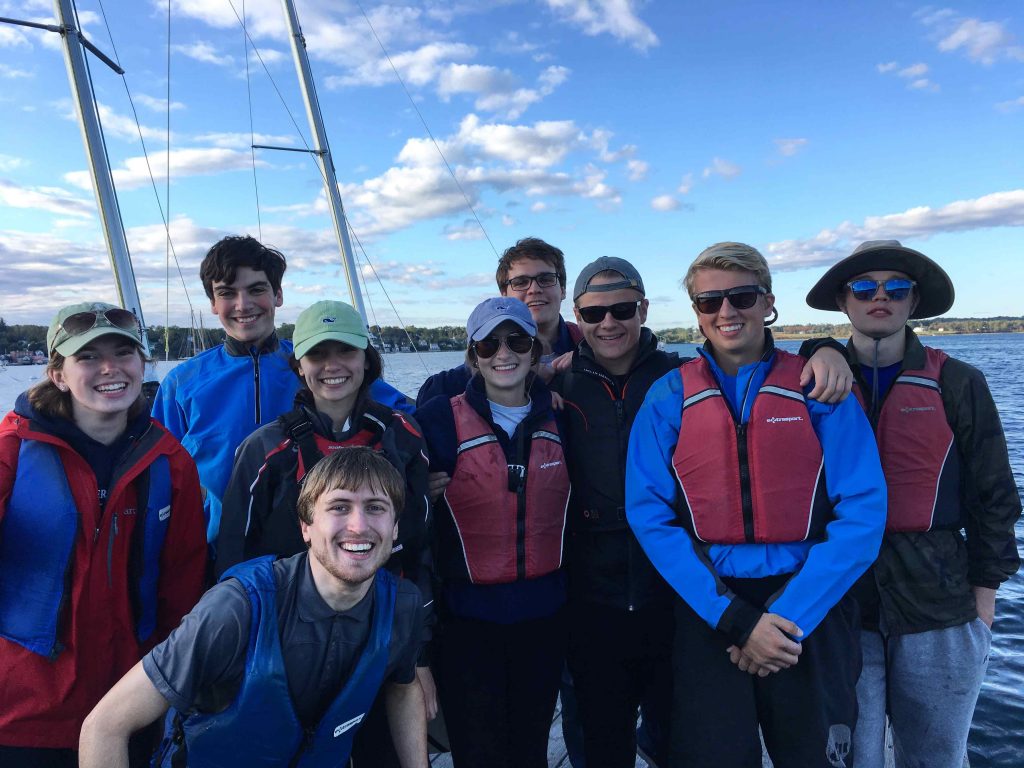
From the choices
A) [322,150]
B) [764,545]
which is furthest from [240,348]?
[322,150]

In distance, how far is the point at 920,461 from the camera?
8.84 ft

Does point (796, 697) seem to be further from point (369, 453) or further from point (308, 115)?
point (308, 115)

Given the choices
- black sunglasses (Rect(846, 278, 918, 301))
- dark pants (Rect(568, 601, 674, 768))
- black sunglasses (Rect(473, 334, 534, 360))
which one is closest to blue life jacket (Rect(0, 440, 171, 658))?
black sunglasses (Rect(473, 334, 534, 360))

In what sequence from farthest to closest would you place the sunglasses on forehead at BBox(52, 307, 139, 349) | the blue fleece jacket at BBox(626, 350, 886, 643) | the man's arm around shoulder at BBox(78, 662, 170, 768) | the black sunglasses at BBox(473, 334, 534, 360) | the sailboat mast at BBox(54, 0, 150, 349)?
1. the sailboat mast at BBox(54, 0, 150, 349)
2. the black sunglasses at BBox(473, 334, 534, 360)
3. the sunglasses on forehead at BBox(52, 307, 139, 349)
4. the blue fleece jacket at BBox(626, 350, 886, 643)
5. the man's arm around shoulder at BBox(78, 662, 170, 768)

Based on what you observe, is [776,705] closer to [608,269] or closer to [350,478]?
[350,478]

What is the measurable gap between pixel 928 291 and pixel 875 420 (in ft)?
2.40

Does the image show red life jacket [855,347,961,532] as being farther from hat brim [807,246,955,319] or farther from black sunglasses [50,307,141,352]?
black sunglasses [50,307,141,352]

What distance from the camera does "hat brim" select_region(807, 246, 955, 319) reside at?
282cm

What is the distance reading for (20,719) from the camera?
89.0 inches

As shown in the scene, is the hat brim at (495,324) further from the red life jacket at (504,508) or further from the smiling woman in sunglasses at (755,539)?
the smiling woman in sunglasses at (755,539)

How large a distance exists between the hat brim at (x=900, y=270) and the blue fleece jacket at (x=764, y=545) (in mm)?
574

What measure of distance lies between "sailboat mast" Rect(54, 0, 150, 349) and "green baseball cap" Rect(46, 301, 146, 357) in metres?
5.40

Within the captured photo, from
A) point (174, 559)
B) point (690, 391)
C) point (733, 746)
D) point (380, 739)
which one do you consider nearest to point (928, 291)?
point (690, 391)

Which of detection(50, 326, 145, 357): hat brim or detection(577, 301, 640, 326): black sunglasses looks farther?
detection(577, 301, 640, 326): black sunglasses
